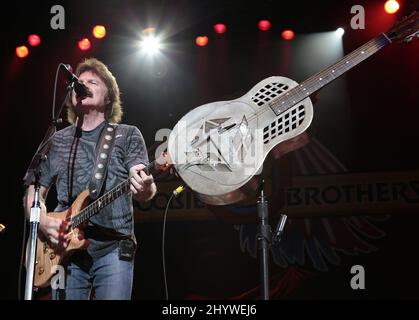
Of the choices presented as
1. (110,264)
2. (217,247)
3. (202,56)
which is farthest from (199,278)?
(202,56)

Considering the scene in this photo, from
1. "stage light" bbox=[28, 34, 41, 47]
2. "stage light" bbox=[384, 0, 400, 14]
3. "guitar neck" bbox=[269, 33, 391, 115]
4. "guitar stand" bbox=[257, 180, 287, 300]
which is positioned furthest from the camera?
"stage light" bbox=[28, 34, 41, 47]

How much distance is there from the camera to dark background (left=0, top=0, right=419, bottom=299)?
362cm

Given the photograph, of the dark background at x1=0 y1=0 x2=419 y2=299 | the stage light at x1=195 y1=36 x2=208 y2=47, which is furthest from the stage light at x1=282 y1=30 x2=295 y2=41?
the stage light at x1=195 y1=36 x2=208 y2=47

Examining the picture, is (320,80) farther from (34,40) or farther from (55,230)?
(34,40)

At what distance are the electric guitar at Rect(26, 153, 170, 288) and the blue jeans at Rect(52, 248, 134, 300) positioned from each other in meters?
0.09

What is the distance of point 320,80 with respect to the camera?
3.08 metres

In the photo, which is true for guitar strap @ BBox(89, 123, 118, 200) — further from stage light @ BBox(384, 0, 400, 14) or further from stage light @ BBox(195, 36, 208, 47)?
stage light @ BBox(384, 0, 400, 14)

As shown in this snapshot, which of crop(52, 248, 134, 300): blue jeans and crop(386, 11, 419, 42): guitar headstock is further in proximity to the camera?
crop(52, 248, 134, 300): blue jeans

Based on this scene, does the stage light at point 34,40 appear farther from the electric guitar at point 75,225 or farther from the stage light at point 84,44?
the electric guitar at point 75,225

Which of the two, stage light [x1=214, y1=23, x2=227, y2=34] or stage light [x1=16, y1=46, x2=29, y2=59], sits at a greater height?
stage light [x1=214, y1=23, x2=227, y2=34]

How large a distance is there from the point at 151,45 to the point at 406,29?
1817mm

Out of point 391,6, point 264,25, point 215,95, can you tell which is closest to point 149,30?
point 215,95

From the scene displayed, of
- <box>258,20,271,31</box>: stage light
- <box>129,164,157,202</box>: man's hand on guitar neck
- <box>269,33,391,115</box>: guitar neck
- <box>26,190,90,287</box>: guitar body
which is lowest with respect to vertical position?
<box>26,190,90,287</box>: guitar body
